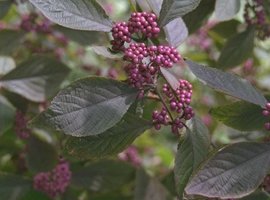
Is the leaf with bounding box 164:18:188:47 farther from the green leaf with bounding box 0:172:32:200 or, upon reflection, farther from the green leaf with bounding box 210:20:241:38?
the green leaf with bounding box 0:172:32:200

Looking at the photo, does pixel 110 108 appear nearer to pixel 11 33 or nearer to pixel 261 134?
pixel 261 134

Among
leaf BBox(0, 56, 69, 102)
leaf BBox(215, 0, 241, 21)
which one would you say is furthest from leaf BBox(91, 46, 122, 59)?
leaf BBox(0, 56, 69, 102)

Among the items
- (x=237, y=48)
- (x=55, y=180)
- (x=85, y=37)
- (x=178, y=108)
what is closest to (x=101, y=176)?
(x=55, y=180)

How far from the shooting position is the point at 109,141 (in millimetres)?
1066

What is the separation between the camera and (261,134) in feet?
4.37

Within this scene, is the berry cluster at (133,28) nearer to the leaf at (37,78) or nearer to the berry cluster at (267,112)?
the berry cluster at (267,112)

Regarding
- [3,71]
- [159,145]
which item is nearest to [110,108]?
[3,71]

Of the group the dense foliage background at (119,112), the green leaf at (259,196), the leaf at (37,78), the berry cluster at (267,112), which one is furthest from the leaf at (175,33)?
the leaf at (37,78)

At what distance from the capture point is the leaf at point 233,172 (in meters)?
0.94

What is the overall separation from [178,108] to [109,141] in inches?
5.8

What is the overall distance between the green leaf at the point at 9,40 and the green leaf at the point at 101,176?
0.41 m

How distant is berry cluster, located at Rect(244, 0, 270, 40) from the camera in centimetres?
142

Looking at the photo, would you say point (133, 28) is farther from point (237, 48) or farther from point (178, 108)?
point (237, 48)

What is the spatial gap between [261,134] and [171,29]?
0.36m
